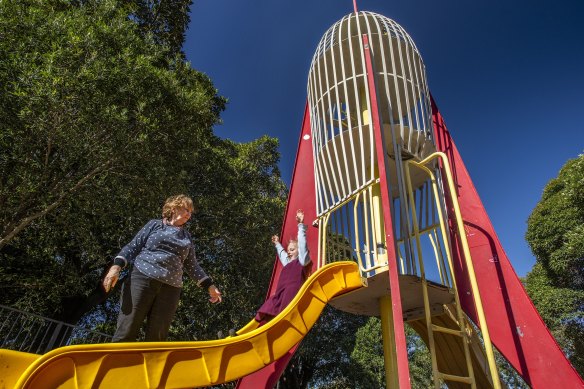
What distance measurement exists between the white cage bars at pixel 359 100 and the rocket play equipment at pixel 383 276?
0.07ft

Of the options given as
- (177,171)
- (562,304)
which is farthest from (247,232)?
(562,304)

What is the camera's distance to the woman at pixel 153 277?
259 cm

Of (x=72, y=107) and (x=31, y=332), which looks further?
(x=31, y=332)

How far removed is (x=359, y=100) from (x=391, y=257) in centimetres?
290

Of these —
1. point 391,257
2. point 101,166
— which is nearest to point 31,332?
point 101,166

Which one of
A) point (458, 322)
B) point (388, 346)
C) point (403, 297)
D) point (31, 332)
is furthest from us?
point (31, 332)

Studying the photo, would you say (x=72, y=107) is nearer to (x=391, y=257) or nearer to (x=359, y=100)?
(x=359, y=100)

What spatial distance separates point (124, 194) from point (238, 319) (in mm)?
7207

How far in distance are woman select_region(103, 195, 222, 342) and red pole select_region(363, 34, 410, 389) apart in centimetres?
173

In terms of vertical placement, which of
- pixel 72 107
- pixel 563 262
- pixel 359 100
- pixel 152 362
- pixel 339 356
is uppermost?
pixel 563 262

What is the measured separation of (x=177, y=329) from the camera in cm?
1314

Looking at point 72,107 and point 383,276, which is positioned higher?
point 72,107

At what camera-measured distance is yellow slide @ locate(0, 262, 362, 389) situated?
85.0 inches

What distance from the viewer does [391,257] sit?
10.2 feet
